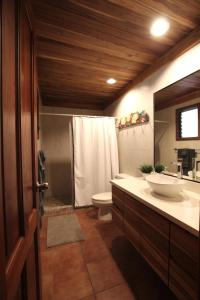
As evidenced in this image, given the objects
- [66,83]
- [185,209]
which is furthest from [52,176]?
[185,209]

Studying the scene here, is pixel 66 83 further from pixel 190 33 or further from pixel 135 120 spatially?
pixel 190 33

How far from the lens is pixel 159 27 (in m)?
1.36

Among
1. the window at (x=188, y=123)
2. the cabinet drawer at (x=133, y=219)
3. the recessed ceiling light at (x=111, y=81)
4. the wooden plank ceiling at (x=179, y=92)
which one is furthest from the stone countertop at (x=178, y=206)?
the recessed ceiling light at (x=111, y=81)

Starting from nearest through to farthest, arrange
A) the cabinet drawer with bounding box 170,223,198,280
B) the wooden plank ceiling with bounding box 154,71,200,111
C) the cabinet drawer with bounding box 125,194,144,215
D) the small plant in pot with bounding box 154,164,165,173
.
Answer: the cabinet drawer with bounding box 170,223,198,280 < the cabinet drawer with bounding box 125,194,144,215 < the wooden plank ceiling with bounding box 154,71,200,111 < the small plant in pot with bounding box 154,164,165,173

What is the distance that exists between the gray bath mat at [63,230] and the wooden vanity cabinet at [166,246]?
2.96 feet

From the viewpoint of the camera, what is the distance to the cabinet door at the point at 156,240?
0.99 m

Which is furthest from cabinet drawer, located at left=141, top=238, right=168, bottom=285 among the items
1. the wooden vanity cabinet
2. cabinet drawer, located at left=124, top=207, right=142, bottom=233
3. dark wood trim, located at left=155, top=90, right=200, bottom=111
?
dark wood trim, located at left=155, top=90, right=200, bottom=111

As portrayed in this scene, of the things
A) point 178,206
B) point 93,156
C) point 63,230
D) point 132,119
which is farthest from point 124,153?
point 178,206

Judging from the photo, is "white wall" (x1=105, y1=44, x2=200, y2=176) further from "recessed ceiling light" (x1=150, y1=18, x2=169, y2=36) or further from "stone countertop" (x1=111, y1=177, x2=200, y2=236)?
"stone countertop" (x1=111, y1=177, x2=200, y2=236)

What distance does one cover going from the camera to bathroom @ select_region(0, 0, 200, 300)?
0.56 metres

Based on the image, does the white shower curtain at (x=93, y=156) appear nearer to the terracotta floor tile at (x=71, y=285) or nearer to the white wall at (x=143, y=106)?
the white wall at (x=143, y=106)

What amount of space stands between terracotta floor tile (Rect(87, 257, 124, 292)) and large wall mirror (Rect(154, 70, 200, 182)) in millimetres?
1197

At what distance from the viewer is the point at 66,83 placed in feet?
8.45

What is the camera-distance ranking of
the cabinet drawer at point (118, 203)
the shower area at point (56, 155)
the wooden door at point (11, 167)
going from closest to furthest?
the wooden door at point (11, 167)
the cabinet drawer at point (118, 203)
the shower area at point (56, 155)
